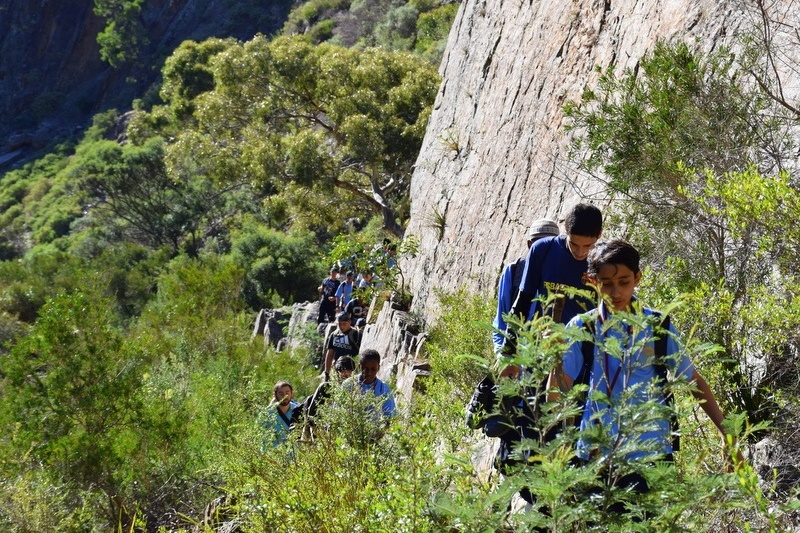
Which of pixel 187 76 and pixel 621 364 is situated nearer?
pixel 621 364

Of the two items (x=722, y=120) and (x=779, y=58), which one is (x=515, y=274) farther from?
(x=779, y=58)

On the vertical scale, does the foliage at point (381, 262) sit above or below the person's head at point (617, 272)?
below

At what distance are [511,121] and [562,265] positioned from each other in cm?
616

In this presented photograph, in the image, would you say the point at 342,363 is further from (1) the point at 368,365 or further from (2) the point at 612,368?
(2) the point at 612,368

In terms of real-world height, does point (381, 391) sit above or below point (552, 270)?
below

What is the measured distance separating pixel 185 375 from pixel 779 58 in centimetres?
891

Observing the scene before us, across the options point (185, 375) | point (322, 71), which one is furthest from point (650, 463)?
point (322, 71)

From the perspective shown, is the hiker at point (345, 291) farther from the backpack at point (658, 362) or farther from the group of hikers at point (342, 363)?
the backpack at point (658, 362)

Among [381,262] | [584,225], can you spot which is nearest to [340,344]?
[381,262]

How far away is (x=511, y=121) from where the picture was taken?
969 cm

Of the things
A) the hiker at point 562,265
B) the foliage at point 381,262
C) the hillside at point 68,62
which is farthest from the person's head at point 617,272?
the hillside at point 68,62

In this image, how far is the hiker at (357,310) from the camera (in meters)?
12.7

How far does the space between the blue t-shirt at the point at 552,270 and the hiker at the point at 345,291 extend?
959 centimetres

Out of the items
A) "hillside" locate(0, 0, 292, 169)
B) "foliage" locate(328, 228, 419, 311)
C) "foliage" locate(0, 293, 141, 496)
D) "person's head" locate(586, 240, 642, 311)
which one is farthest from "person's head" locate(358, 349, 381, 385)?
"hillside" locate(0, 0, 292, 169)
